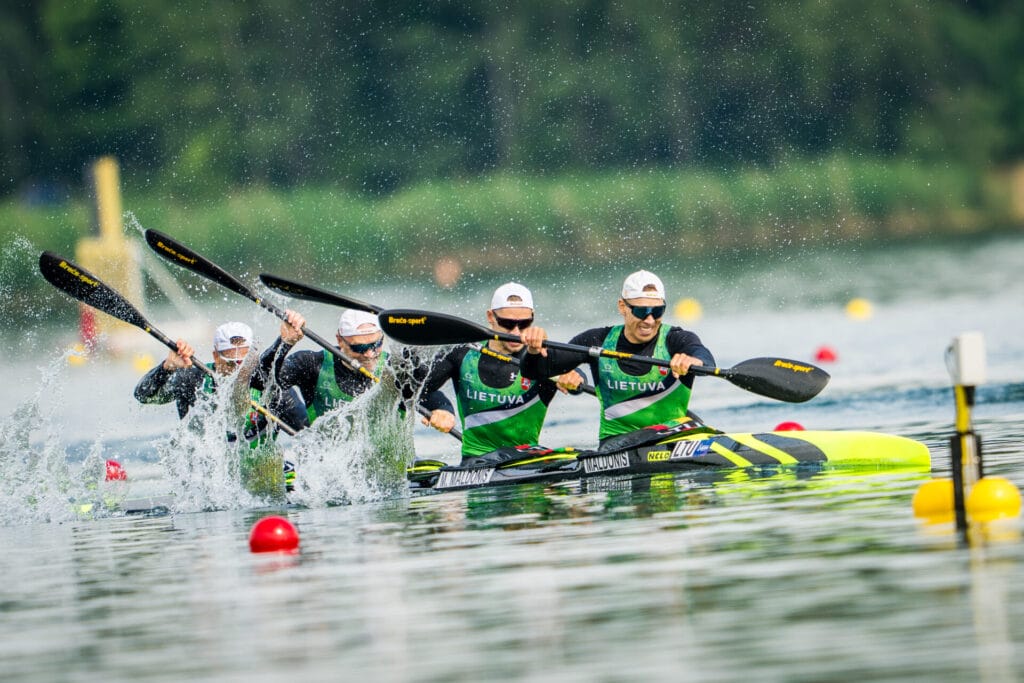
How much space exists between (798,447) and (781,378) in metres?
0.68

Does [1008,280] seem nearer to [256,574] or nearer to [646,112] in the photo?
[646,112]

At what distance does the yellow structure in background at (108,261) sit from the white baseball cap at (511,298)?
24.6m

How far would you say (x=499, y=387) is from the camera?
45.8ft

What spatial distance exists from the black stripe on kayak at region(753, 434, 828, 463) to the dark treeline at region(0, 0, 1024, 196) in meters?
36.5

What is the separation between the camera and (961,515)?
8656 mm

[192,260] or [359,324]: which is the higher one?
[192,260]

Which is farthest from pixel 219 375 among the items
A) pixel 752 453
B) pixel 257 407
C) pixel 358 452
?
pixel 752 453

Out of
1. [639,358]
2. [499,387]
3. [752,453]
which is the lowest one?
[752,453]

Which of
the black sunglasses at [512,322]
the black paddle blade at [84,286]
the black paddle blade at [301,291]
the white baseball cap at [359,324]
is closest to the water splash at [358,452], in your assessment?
the white baseball cap at [359,324]

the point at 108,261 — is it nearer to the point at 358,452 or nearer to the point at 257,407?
the point at 257,407

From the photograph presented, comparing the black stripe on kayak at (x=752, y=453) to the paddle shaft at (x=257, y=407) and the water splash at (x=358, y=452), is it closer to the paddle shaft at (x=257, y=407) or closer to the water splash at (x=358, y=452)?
the water splash at (x=358, y=452)

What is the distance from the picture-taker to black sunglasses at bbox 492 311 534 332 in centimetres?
1387

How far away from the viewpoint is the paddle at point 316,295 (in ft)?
48.2

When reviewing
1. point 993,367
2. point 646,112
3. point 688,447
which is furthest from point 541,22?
point 688,447
